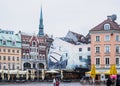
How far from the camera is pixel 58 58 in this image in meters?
103

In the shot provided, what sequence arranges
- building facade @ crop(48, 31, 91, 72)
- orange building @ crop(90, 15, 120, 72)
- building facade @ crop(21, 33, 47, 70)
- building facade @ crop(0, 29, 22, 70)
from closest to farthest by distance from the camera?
1. orange building @ crop(90, 15, 120, 72)
2. building facade @ crop(48, 31, 91, 72)
3. building facade @ crop(0, 29, 22, 70)
4. building facade @ crop(21, 33, 47, 70)

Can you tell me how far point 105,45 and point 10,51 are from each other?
29.8 m

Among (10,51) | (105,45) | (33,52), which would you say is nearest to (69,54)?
(33,52)

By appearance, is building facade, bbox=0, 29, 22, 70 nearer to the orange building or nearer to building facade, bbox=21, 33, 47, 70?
building facade, bbox=21, 33, 47, 70

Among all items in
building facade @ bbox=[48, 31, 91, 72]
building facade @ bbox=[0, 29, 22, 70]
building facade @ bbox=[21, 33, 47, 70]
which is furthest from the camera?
building facade @ bbox=[21, 33, 47, 70]

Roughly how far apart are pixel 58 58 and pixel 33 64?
25.5 ft

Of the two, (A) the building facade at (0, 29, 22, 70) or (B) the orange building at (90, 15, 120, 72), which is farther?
(A) the building facade at (0, 29, 22, 70)

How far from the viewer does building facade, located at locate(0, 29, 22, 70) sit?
10050 centimetres

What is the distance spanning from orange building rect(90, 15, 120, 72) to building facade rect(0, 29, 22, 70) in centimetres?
2640

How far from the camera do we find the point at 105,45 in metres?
82.9

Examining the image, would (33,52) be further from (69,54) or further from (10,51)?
(69,54)

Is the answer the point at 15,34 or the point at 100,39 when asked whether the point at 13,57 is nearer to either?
the point at 15,34

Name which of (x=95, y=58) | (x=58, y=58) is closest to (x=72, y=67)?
(x=58, y=58)

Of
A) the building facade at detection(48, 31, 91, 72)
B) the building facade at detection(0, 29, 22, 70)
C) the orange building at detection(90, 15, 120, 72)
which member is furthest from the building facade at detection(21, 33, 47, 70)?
the orange building at detection(90, 15, 120, 72)
